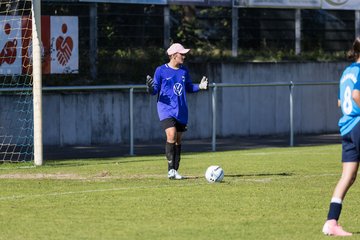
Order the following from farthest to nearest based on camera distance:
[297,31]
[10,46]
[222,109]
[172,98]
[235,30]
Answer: [297,31] → [235,30] → [222,109] → [10,46] → [172,98]

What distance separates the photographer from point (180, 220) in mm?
11859

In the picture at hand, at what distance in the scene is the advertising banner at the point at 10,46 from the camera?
26.0 m

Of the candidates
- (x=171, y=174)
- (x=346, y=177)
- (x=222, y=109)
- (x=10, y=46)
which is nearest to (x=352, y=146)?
(x=346, y=177)

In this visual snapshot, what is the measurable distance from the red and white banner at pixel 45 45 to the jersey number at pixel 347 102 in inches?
612

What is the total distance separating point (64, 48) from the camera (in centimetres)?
2800

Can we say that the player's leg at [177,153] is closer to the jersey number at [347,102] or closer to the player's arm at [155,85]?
the player's arm at [155,85]

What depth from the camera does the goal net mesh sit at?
24.4 m

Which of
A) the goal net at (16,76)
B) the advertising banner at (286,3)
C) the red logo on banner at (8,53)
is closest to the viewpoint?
the goal net at (16,76)

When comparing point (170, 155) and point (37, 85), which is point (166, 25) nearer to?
point (37, 85)

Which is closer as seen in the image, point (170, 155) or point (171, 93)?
point (170, 155)

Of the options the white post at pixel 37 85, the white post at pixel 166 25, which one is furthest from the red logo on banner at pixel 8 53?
the white post at pixel 37 85

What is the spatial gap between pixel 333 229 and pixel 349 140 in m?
0.89

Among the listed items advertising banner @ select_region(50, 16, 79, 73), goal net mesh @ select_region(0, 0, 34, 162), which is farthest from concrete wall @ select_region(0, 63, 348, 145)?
advertising banner @ select_region(50, 16, 79, 73)

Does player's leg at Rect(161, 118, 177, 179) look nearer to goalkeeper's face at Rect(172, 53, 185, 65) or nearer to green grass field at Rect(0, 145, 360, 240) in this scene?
green grass field at Rect(0, 145, 360, 240)
